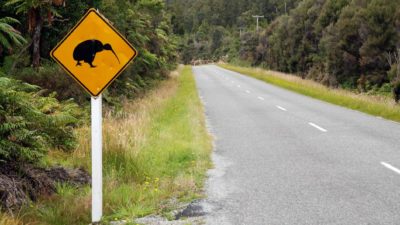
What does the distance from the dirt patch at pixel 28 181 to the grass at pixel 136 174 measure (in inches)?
5.7

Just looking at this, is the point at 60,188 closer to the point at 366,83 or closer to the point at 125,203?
the point at 125,203

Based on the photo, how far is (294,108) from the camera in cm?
1986

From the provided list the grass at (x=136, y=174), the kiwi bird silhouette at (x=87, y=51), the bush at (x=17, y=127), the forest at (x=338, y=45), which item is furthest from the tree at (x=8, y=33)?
the forest at (x=338, y=45)

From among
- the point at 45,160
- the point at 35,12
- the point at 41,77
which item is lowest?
the point at 45,160

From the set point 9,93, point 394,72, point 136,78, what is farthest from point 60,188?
point 394,72

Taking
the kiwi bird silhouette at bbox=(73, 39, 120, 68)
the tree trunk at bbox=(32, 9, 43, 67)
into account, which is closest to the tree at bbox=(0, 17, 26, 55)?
the kiwi bird silhouette at bbox=(73, 39, 120, 68)

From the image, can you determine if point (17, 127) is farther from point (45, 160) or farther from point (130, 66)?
point (130, 66)

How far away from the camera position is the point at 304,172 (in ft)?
27.5

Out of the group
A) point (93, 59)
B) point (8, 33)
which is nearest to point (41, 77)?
point (8, 33)

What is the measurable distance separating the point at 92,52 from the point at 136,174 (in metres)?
2.90

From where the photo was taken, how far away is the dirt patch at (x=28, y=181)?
5.33 m

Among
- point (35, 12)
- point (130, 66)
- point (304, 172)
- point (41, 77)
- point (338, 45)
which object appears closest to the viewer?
point (304, 172)

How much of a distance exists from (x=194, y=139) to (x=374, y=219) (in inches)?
253

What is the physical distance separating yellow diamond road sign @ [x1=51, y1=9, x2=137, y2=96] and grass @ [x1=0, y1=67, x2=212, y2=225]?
156 centimetres
